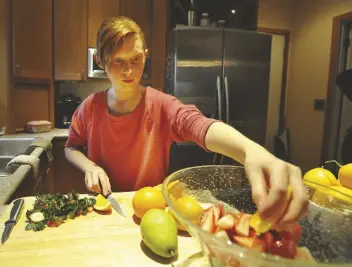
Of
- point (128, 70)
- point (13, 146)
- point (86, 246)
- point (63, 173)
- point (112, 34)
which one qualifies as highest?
point (112, 34)

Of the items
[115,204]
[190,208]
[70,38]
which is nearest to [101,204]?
[115,204]

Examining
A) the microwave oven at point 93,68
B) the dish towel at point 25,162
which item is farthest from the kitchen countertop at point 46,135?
the dish towel at point 25,162

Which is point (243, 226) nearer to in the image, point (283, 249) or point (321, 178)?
point (283, 249)

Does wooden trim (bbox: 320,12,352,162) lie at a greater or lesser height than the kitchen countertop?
greater

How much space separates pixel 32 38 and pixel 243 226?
2490 millimetres

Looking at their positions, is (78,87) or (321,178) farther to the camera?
(78,87)

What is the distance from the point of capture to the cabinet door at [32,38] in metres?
2.37

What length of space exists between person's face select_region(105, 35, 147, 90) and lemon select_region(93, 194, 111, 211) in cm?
43

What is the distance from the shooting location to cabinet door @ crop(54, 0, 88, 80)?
104 inches

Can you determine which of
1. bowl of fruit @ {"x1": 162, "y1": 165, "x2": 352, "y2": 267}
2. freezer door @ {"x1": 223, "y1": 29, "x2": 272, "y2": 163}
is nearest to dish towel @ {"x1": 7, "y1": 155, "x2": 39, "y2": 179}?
bowl of fruit @ {"x1": 162, "y1": 165, "x2": 352, "y2": 267}

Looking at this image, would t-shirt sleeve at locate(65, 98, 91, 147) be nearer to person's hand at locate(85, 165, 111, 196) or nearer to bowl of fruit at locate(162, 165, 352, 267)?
person's hand at locate(85, 165, 111, 196)

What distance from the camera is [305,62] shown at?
3.68 m

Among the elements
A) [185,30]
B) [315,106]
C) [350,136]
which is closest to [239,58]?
[185,30]

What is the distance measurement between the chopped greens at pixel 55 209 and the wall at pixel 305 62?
3.23 meters
